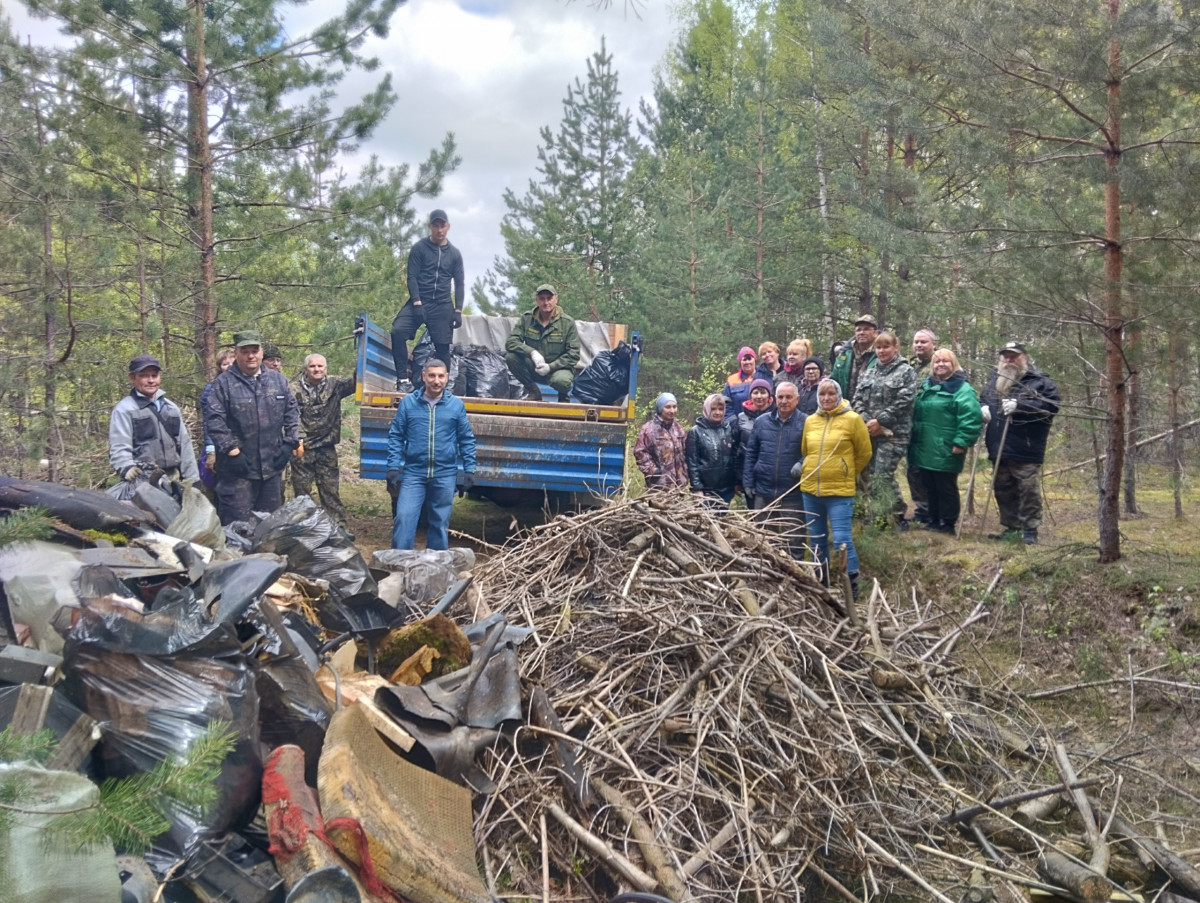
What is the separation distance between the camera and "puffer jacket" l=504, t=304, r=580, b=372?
869 centimetres

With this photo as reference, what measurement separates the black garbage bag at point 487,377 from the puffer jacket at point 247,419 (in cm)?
220

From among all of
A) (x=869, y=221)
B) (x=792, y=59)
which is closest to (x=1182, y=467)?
(x=869, y=221)

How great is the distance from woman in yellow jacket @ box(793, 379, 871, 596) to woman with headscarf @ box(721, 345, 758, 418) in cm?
117

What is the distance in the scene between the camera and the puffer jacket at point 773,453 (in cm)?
701

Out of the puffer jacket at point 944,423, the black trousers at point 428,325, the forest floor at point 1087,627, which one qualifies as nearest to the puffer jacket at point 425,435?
the forest floor at point 1087,627

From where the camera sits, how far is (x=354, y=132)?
9.14 metres

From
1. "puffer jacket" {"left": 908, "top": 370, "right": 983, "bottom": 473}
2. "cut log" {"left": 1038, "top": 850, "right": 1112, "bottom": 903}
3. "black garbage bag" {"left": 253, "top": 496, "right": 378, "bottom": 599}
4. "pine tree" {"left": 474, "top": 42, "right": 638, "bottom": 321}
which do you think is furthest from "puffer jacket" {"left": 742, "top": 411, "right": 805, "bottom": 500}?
"pine tree" {"left": 474, "top": 42, "right": 638, "bottom": 321}

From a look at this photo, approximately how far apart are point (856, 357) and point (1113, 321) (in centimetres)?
225

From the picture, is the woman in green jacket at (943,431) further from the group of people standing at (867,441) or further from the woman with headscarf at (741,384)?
the woman with headscarf at (741,384)

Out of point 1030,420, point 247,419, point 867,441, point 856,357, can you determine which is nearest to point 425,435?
point 247,419

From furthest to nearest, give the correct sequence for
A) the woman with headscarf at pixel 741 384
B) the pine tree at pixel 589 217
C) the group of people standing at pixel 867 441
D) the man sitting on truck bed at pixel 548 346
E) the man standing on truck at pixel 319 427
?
1. the pine tree at pixel 589 217
2. the man sitting on truck bed at pixel 548 346
3. the man standing on truck at pixel 319 427
4. the woman with headscarf at pixel 741 384
5. the group of people standing at pixel 867 441

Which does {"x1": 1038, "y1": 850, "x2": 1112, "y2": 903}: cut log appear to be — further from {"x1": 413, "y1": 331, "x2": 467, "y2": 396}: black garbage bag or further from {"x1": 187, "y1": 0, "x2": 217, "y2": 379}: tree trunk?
{"x1": 187, "y1": 0, "x2": 217, "y2": 379}: tree trunk

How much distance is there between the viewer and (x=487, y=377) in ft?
29.8

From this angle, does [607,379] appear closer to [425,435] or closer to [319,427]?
[425,435]
